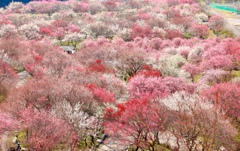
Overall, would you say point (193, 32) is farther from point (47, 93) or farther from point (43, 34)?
point (47, 93)

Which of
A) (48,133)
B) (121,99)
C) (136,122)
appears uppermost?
(48,133)

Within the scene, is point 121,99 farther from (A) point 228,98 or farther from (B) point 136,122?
(A) point 228,98

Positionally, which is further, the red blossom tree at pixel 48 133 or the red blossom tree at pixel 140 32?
the red blossom tree at pixel 140 32

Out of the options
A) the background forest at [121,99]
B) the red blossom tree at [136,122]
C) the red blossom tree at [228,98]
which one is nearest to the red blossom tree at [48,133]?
the background forest at [121,99]

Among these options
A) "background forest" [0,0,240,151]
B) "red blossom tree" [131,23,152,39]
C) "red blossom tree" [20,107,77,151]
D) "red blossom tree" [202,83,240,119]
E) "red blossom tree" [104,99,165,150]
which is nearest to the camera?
"red blossom tree" [20,107,77,151]

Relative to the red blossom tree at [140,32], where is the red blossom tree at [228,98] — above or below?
above

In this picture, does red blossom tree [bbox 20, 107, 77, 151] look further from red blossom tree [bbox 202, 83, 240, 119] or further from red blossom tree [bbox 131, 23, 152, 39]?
red blossom tree [bbox 131, 23, 152, 39]

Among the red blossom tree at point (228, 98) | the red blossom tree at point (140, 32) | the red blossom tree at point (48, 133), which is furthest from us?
the red blossom tree at point (140, 32)

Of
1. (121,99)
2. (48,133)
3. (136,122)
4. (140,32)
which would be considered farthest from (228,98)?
(140,32)

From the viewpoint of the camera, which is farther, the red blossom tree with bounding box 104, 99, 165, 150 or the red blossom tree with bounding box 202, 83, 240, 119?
the red blossom tree with bounding box 202, 83, 240, 119

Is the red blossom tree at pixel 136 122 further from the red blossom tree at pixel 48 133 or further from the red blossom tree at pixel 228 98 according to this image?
the red blossom tree at pixel 228 98

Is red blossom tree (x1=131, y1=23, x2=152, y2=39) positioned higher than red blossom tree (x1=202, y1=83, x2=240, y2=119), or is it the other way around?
red blossom tree (x1=202, y1=83, x2=240, y2=119)

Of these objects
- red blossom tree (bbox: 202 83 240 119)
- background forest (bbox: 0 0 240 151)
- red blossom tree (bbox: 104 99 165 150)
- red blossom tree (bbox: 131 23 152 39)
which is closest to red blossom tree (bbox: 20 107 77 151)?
background forest (bbox: 0 0 240 151)

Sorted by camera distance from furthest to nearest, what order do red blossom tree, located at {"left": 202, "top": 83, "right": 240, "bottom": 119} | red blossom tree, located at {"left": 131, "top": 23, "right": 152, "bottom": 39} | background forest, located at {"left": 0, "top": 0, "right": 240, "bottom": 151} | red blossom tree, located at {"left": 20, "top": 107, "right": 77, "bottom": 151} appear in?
red blossom tree, located at {"left": 131, "top": 23, "right": 152, "bottom": 39} < red blossom tree, located at {"left": 202, "top": 83, "right": 240, "bottom": 119} < background forest, located at {"left": 0, "top": 0, "right": 240, "bottom": 151} < red blossom tree, located at {"left": 20, "top": 107, "right": 77, "bottom": 151}
